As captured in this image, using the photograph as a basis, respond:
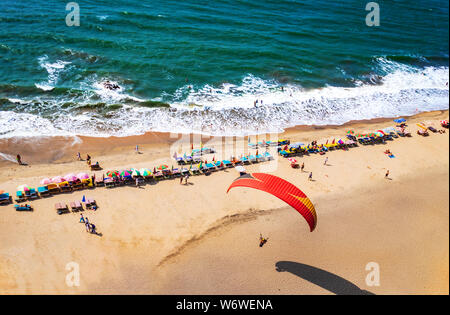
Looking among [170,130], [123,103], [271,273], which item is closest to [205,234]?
[271,273]

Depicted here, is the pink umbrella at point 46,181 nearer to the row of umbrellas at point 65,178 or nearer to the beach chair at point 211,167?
the row of umbrellas at point 65,178

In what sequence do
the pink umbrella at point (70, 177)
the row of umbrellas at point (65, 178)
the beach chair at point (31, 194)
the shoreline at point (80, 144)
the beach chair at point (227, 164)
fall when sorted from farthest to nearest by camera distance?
the shoreline at point (80, 144), the beach chair at point (227, 164), the pink umbrella at point (70, 177), the row of umbrellas at point (65, 178), the beach chair at point (31, 194)

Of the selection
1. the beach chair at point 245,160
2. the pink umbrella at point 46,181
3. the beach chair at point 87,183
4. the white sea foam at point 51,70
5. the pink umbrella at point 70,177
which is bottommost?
the beach chair at point 87,183

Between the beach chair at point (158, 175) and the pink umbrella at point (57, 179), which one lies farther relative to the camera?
the beach chair at point (158, 175)

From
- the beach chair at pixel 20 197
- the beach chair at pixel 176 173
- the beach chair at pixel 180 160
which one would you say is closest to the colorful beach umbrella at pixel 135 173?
the beach chair at pixel 176 173

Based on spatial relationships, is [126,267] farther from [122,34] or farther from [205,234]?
[122,34]

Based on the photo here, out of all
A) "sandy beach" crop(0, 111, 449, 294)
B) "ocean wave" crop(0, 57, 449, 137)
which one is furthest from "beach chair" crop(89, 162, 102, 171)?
"ocean wave" crop(0, 57, 449, 137)
